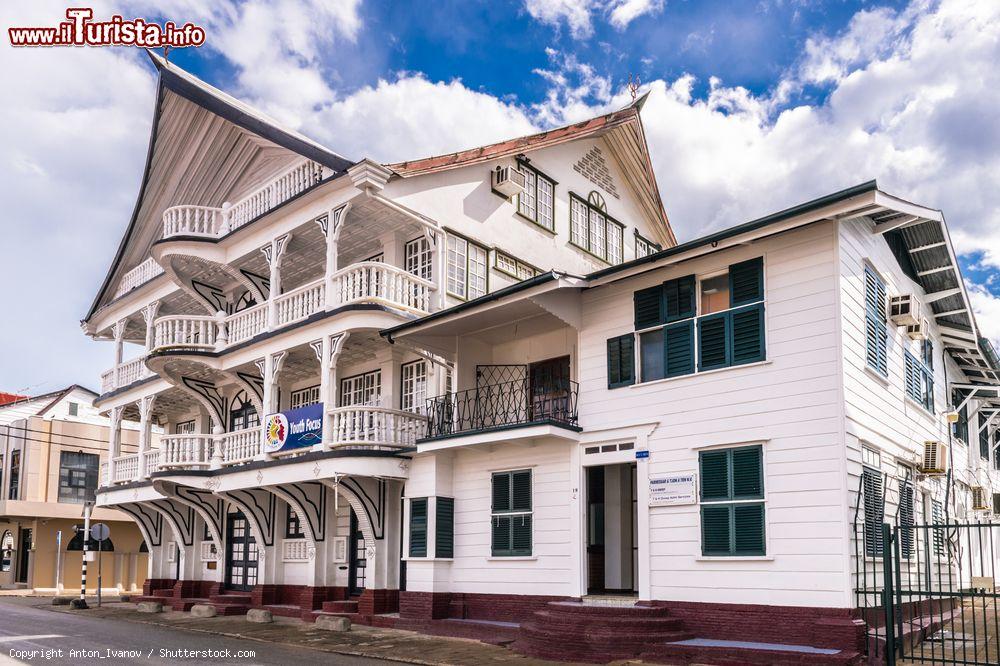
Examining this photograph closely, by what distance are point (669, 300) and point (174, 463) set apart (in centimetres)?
1478

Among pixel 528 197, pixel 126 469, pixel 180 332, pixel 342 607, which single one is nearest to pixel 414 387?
pixel 342 607

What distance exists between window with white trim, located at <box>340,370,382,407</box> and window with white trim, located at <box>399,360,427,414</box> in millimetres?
704

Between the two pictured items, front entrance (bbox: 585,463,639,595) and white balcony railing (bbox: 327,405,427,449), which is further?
white balcony railing (bbox: 327,405,427,449)

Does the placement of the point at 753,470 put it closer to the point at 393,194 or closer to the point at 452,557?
the point at 452,557

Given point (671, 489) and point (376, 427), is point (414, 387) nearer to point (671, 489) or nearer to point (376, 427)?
point (376, 427)

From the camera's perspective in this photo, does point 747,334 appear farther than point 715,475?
Yes

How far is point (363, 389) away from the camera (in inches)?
928

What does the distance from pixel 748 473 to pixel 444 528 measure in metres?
7.16

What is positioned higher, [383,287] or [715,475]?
[383,287]

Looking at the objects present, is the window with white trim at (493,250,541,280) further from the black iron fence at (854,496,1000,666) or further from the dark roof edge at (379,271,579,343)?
the black iron fence at (854,496,1000,666)

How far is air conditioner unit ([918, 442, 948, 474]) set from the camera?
17688 millimetres

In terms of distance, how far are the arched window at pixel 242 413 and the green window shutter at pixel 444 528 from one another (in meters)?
9.59

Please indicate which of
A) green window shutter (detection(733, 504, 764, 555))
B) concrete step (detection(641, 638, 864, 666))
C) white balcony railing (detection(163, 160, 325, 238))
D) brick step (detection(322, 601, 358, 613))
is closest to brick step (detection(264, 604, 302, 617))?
brick step (detection(322, 601, 358, 613))

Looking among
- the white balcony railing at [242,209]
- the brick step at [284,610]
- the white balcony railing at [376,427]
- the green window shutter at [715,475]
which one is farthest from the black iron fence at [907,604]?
the white balcony railing at [242,209]
